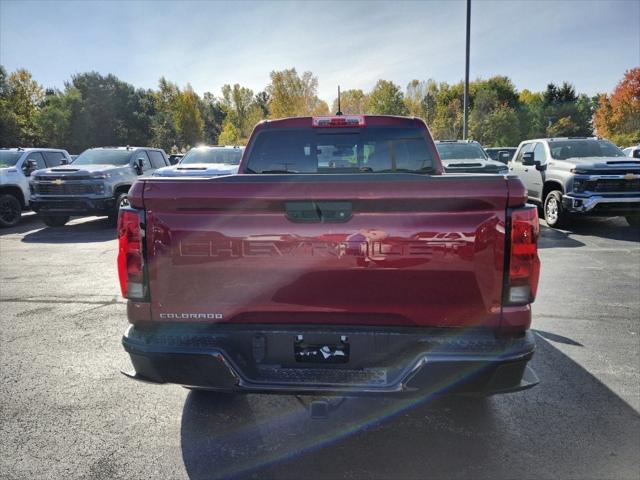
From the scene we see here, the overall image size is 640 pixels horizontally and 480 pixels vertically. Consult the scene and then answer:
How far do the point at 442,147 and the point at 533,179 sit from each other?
8.34 ft

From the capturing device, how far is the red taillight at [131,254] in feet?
7.61

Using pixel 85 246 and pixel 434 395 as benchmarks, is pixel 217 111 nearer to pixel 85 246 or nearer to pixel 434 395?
pixel 85 246

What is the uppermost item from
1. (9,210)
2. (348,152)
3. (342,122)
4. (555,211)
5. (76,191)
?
(342,122)

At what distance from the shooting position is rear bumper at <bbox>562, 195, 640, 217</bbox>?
9.66 meters

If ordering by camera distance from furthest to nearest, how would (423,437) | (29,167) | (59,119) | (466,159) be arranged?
1. (59,119)
2. (29,167)
3. (466,159)
4. (423,437)

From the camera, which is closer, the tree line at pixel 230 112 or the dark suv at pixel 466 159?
the dark suv at pixel 466 159

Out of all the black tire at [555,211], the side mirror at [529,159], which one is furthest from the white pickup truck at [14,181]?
the black tire at [555,211]

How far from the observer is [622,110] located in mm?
57094

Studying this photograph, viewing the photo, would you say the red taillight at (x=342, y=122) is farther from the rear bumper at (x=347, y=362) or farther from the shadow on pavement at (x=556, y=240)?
the shadow on pavement at (x=556, y=240)

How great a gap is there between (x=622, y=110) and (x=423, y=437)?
68.4 m

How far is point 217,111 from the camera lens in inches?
3890

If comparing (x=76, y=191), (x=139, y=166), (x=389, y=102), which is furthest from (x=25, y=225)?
(x=389, y=102)

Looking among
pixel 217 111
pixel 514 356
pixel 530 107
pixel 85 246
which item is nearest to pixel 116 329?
pixel 514 356

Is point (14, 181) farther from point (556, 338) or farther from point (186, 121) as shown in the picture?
point (186, 121)
